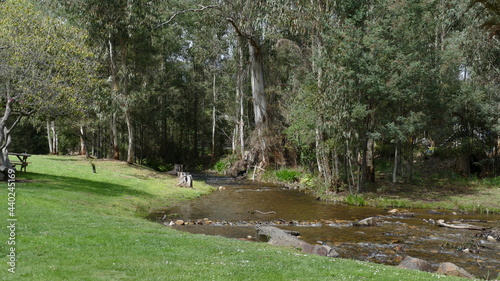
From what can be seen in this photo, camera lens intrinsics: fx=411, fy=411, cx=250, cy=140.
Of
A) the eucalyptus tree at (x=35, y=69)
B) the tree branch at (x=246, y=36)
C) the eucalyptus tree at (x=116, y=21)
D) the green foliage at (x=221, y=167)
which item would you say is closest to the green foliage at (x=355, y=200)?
the eucalyptus tree at (x=35, y=69)

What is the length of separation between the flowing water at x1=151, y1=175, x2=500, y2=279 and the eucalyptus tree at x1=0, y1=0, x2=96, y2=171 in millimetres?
8114

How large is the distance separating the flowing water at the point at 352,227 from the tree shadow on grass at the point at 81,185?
3.45 metres

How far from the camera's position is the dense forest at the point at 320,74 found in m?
22.0

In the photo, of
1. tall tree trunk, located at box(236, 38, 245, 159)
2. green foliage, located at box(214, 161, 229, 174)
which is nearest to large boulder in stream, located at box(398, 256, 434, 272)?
tall tree trunk, located at box(236, 38, 245, 159)

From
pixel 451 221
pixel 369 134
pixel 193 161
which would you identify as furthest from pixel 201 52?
pixel 451 221

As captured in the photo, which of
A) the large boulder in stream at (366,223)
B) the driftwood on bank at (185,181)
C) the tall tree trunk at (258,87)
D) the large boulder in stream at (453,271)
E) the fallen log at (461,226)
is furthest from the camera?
the tall tree trunk at (258,87)

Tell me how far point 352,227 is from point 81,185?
1519 cm

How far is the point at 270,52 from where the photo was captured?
4694 cm

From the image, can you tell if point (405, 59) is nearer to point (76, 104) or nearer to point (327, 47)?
point (327, 47)

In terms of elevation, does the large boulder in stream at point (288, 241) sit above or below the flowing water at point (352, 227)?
above

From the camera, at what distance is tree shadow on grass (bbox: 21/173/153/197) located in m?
21.6

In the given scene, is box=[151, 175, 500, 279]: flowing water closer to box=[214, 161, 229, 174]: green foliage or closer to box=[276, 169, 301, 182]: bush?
box=[276, 169, 301, 182]: bush

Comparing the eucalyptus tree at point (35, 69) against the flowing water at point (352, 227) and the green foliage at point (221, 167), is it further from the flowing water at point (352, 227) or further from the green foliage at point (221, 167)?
the green foliage at point (221, 167)

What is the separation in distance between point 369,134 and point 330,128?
2503 millimetres
